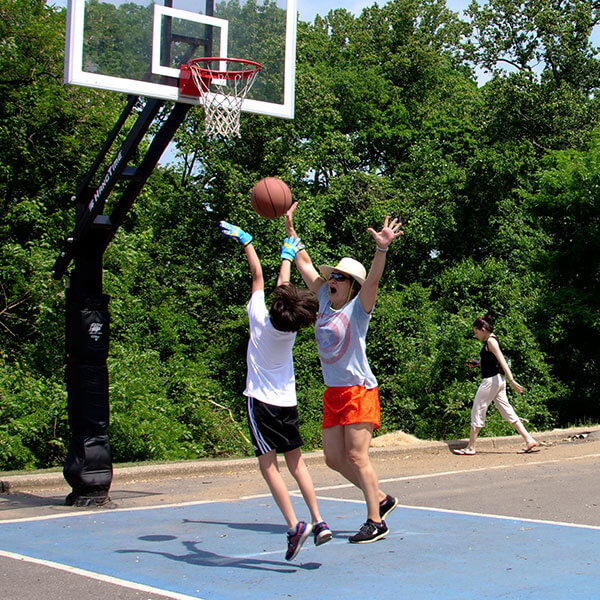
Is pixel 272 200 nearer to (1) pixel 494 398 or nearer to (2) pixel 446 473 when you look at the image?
(2) pixel 446 473

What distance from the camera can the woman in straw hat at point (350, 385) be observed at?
6.25m

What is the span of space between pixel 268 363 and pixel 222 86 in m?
4.32

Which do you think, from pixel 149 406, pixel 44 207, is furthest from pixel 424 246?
pixel 149 406

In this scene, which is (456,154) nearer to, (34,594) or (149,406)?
(149,406)

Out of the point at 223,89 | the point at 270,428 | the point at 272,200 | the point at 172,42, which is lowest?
the point at 270,428

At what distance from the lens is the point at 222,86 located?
9234 mm

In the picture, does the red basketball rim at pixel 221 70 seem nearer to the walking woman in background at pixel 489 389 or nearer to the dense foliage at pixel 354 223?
the dense foliage at pixel 354 223

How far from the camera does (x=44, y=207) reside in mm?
20719

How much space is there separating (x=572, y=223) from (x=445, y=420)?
9511 mm

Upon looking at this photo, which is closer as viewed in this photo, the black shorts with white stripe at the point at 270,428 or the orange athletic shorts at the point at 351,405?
the black shorts with white stripe at the point at 270,428

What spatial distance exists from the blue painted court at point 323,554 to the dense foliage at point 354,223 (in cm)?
567

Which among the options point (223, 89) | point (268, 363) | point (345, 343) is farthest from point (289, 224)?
point (223, 89)

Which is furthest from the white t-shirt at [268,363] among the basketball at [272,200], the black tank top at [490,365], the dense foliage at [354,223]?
the black tank top at [490,365]

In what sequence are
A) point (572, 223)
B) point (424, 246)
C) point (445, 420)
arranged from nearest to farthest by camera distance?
point (445, 420) → point (572, 223) → point (424, 246)
